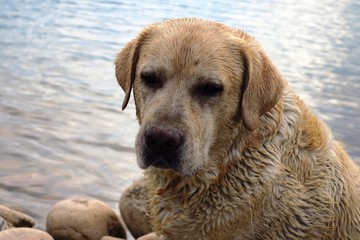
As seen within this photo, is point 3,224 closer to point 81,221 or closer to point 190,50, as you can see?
point 81,221

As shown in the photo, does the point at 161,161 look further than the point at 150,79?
No

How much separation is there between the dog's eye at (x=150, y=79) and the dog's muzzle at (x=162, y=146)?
48cm

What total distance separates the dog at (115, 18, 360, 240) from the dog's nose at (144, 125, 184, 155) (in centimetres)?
7

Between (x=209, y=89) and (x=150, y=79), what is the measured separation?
452 mm

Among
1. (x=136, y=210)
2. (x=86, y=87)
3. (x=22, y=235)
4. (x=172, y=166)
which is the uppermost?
(x=172, y=166)

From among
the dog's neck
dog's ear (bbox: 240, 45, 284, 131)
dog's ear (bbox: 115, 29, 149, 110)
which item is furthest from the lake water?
dog's ear (bbox: 240, 45, 284, 131)

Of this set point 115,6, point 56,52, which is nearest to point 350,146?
point 56,52

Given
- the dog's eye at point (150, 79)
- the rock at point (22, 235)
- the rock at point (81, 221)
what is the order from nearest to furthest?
the dog's eye at point (150, 79) < the rock at point (22, 235) < the rock at point (81, 221)

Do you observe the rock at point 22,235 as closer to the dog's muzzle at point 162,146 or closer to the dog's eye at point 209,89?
the dog's muzzle at point 162,146

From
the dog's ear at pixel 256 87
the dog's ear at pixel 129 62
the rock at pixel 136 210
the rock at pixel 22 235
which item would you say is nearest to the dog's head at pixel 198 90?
the dog's ear at pixel 256 87

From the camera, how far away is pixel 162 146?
4.29m

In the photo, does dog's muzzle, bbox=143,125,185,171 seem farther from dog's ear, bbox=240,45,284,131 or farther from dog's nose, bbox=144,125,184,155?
dog's ear, bbox=240,45,284,131

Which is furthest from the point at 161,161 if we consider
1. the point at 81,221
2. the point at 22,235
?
the point at 81,221

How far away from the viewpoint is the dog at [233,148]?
4.52 meters
